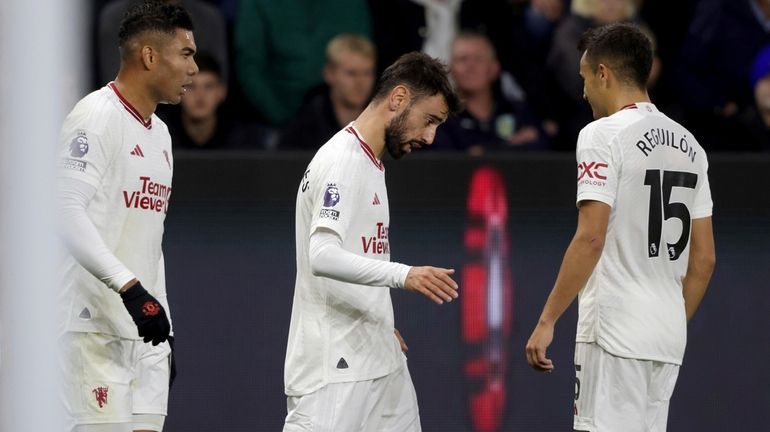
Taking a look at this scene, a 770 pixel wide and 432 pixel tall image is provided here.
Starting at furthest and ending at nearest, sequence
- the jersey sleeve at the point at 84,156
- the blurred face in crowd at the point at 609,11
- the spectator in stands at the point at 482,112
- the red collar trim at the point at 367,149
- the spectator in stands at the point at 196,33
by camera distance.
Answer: the blurred face in crowd at the point at 609,11 → the spectator in stands at the point at 482,112 → the spectator in stands at the point at 196,33 → the red collar trim at the point at 367,149 → the jersey sleeve at the point at 84,156

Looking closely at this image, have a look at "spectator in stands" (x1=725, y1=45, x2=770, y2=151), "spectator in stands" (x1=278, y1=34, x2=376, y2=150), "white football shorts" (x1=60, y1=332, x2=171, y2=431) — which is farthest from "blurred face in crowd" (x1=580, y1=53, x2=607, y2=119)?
"spectator in stands" (x1=725, y1=45, x2=770, y2=151)

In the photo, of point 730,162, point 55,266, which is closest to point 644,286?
→ point 730,162

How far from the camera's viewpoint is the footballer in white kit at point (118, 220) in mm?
4062

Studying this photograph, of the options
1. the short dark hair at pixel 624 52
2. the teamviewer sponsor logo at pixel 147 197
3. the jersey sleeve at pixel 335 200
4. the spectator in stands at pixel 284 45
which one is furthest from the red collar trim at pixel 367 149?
the spectator in stands at pixel 284 45

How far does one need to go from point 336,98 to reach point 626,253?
2525 mm

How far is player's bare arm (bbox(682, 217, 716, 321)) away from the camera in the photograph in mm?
4504

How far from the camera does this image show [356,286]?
14.2 ft

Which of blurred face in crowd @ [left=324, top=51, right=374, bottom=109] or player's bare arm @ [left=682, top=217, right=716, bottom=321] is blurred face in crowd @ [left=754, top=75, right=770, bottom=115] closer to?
blurred face in crowd @ [left=324, top=51, right=374, bottom=109]

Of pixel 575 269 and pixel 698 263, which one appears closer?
pixel 575 269

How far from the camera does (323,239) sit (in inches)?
163

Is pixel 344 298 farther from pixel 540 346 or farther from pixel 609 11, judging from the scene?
pixel 609 11

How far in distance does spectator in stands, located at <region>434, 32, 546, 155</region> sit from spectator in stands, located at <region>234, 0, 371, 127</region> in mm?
492

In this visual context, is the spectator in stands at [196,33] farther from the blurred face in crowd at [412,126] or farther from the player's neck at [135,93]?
the blurred face in crowd at [412,126]

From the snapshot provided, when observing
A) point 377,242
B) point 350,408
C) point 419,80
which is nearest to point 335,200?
point 377,242
